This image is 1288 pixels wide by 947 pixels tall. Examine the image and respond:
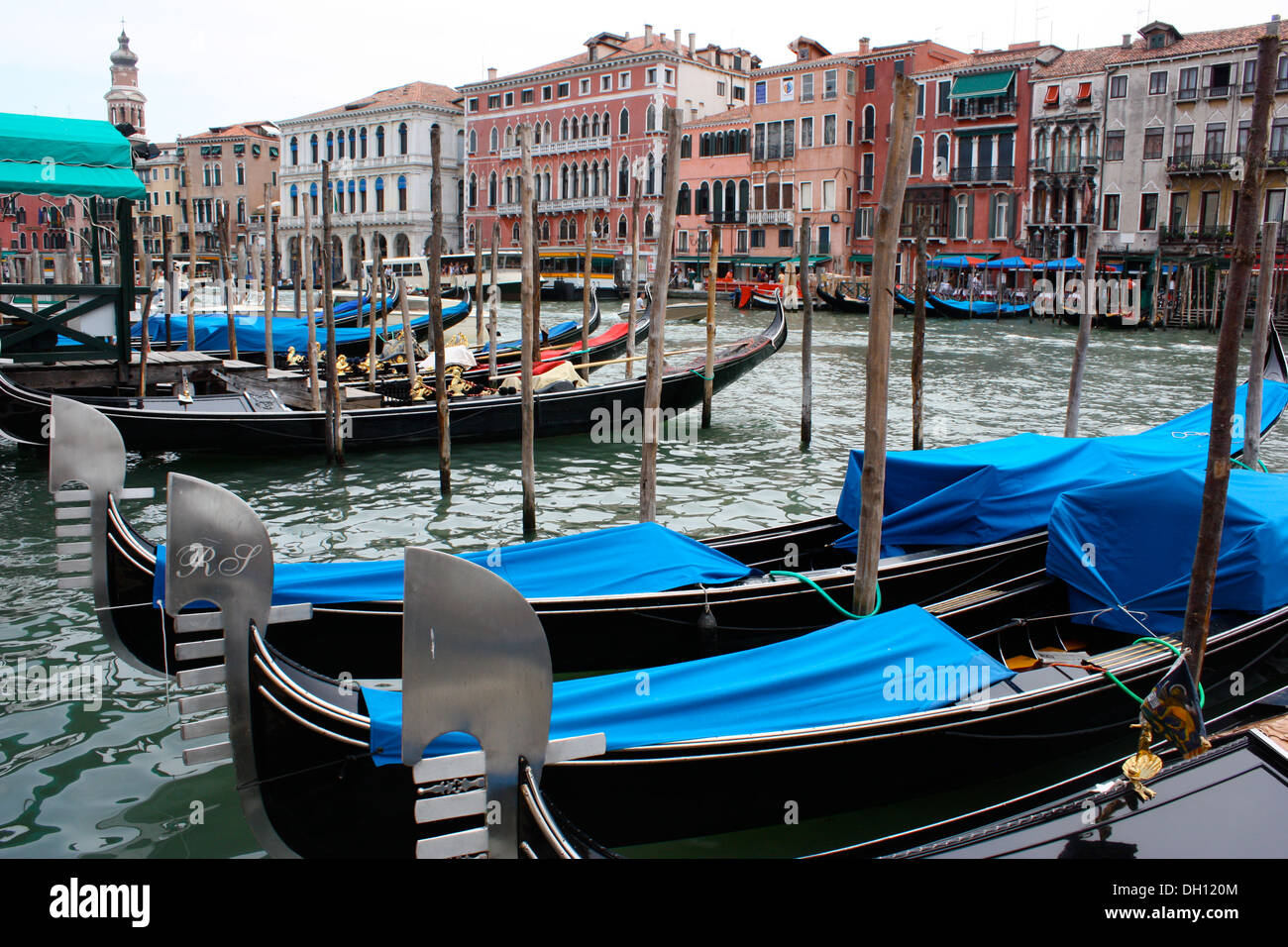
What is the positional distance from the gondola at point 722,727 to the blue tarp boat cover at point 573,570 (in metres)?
0.83

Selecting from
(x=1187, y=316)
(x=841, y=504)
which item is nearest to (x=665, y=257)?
(x=841, y=504)

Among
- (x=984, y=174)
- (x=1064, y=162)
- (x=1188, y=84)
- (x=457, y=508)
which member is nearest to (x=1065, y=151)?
(x=1064, y=162)

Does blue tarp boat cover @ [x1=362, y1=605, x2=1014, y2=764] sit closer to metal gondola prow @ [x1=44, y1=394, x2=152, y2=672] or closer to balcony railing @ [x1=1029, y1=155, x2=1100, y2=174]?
metal gondola prow @ [x1=44, y1=394, x2=152, y2=672]

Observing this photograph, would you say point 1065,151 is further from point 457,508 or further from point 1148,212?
point 457,508

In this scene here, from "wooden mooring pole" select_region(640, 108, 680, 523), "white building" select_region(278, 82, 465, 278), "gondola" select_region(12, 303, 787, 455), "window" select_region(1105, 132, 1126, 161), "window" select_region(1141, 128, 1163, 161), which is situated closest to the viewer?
"wooden mooring pole" select_region(640, 108, 680, 523)

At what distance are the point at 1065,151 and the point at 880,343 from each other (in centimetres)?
2421

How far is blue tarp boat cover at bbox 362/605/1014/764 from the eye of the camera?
272cm

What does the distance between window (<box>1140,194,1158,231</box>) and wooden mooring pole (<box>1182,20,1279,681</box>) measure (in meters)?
23.0

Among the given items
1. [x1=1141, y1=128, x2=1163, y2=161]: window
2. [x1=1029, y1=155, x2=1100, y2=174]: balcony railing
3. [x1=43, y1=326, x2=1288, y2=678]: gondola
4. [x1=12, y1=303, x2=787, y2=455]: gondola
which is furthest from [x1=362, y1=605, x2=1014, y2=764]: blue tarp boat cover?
[x1=1029, y1=155, x2=1100, y2=174]: balcony railing

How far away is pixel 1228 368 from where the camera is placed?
9.34 feet

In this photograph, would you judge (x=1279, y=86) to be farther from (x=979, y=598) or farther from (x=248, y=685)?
(x=248, y=685)

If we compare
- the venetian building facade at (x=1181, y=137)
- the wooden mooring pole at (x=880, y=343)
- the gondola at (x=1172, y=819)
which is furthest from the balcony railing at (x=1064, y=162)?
the gondola at (x=1172, y=819)

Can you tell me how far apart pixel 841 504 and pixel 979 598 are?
2.83 ft

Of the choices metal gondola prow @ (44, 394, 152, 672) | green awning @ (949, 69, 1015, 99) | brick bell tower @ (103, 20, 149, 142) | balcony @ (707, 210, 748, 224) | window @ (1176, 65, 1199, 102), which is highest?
brick bell tower @ (103, 20, 149, 142)
